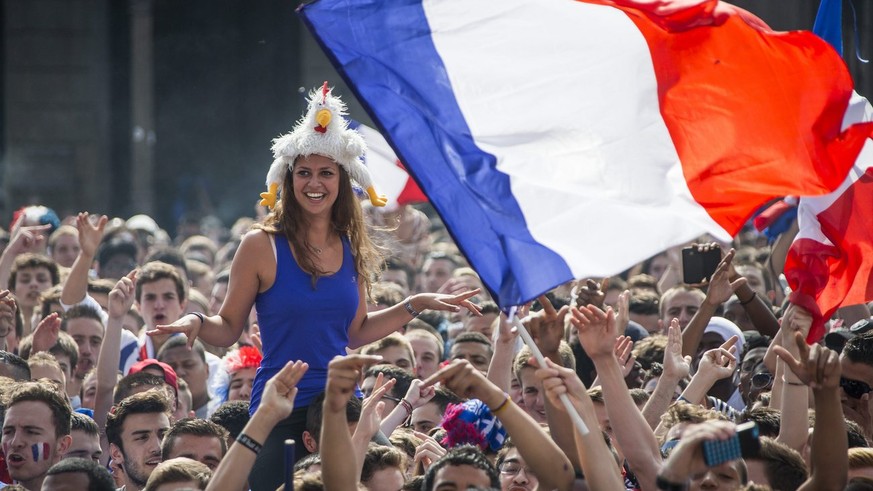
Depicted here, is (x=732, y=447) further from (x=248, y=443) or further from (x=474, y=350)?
(x=474, y=350)

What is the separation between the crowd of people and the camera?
4637 millimetres

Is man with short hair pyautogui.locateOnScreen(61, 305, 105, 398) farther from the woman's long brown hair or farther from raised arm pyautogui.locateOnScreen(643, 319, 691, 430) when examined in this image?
raised arm pyautogui.locateOnScreen(643, 319, 691, 430)

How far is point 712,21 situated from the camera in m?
5.55

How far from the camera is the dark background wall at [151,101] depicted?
24469mm

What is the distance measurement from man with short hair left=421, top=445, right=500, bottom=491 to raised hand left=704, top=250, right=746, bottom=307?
272cm

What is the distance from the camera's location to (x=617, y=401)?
16.3 ft

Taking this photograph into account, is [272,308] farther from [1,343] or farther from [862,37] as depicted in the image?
[862,37]

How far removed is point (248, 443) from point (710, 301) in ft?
11.3

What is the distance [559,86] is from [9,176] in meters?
20.4

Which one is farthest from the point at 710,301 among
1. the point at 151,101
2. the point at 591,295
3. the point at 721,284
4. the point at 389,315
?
the point at 151,101

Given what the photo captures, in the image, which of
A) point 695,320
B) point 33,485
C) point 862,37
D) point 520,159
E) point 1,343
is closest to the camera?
point 520,159

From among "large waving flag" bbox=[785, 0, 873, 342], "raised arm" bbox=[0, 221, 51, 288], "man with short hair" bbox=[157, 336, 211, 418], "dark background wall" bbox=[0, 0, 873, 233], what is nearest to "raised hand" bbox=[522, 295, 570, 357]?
"large waving flag" bbox=[785, 0, 873, 342]

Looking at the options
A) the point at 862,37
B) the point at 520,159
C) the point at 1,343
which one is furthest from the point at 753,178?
the point at 862,37

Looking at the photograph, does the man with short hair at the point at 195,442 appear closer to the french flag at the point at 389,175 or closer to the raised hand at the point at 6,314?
the raised hand at the point at 6,314
